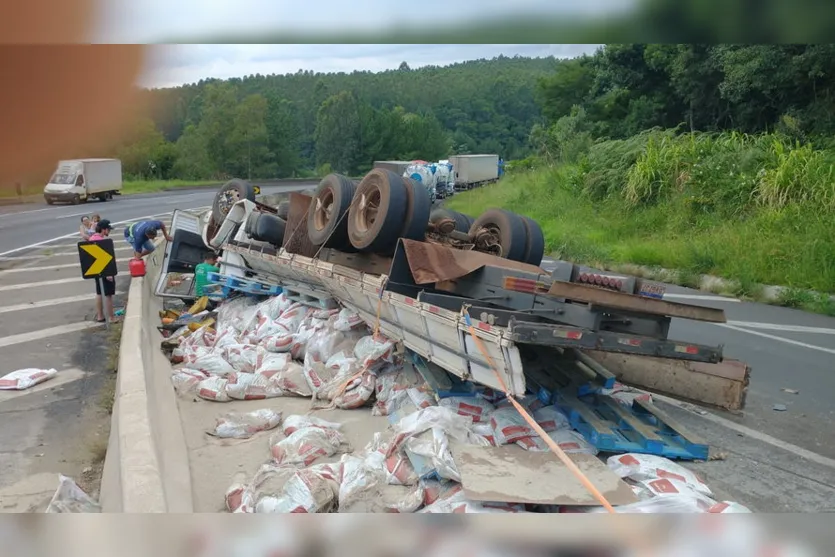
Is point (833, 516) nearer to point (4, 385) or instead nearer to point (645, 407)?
point (645, 407)

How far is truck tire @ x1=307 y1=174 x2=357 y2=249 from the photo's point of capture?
306 inches

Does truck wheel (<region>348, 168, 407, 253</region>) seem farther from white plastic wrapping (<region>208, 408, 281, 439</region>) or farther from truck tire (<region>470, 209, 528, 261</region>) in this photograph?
white plastic wrapping (<region>208, 408, 281, 439</region>)

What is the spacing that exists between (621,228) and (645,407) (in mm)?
12740

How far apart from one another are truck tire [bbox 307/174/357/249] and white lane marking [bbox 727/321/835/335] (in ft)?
17.8

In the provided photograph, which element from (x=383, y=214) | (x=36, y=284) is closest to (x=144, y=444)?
(x=383, y=214)

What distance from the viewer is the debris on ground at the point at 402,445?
4133mm

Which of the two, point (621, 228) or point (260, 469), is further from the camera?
point (621, 228)

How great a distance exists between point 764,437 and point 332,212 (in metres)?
4.68

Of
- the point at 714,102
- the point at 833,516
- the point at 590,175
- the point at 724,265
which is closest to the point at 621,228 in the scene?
the point at 590,175

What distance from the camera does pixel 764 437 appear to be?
575 centimetres

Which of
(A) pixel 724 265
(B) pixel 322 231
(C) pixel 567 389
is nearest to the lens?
(C) pixel 567 389

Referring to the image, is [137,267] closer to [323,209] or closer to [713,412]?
[323,209]

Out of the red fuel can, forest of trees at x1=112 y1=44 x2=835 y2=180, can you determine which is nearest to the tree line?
forest of trees at x1=112 y1=44 x2=835 y2=180

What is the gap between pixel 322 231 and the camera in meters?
8.05
